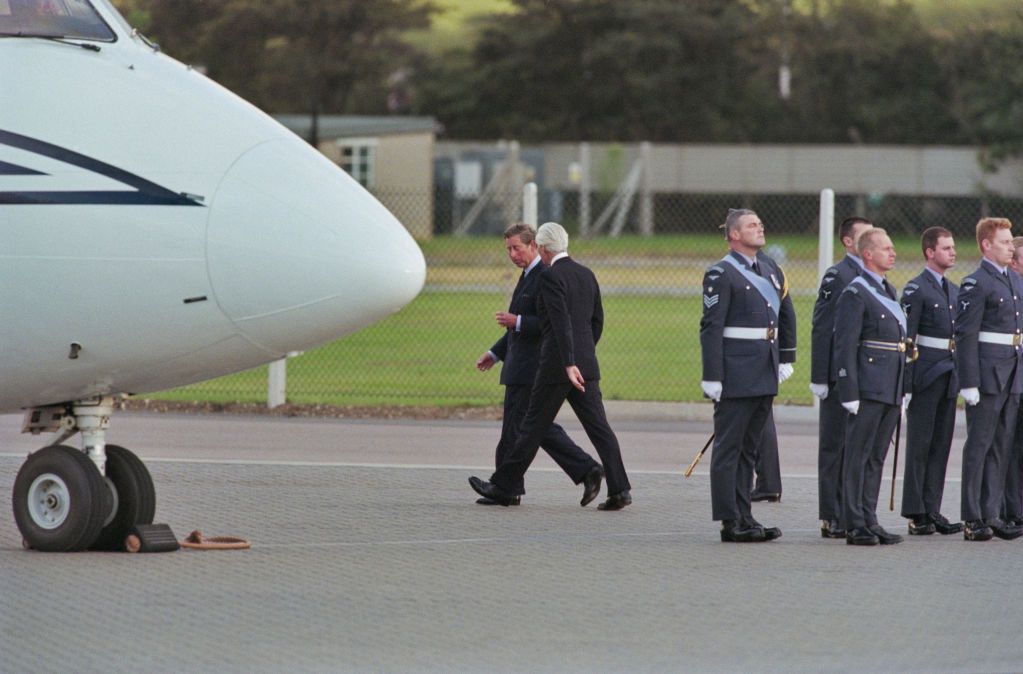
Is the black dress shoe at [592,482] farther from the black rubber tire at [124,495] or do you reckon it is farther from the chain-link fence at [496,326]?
the chain-link fence at [496,326]

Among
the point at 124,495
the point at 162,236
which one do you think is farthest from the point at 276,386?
the point at 162,236

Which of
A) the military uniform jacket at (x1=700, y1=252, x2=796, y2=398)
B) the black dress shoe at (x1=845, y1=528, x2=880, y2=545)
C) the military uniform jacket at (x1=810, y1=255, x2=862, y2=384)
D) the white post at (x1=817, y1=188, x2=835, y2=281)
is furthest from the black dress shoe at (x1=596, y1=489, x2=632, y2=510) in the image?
the white post at (x1=817, y1=188, x2=835, y2=281)

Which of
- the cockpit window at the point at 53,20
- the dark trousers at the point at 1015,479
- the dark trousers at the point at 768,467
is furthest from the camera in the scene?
the dark trousers at the point at 768,467

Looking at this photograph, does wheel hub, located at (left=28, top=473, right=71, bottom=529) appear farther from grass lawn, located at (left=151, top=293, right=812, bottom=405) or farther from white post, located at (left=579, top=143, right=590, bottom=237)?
white post, located at (left=579, top=143, right=590, bottom=237)

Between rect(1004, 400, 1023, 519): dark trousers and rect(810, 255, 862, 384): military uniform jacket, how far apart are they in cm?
134

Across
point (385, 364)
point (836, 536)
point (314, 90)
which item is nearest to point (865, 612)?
point (836, 536)

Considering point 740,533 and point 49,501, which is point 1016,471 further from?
point 49,501

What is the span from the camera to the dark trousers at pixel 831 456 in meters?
10.0

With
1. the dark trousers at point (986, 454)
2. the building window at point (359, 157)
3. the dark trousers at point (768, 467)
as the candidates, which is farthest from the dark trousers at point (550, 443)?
the building window at point (359, 157)

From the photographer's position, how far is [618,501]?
36.1 ft

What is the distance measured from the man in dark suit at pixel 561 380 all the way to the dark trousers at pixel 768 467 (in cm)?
97

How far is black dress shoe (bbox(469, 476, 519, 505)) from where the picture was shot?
11109 millimetres

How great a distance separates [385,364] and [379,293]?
12817 mm

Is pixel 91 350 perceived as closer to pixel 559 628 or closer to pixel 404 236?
pixel 404 236
